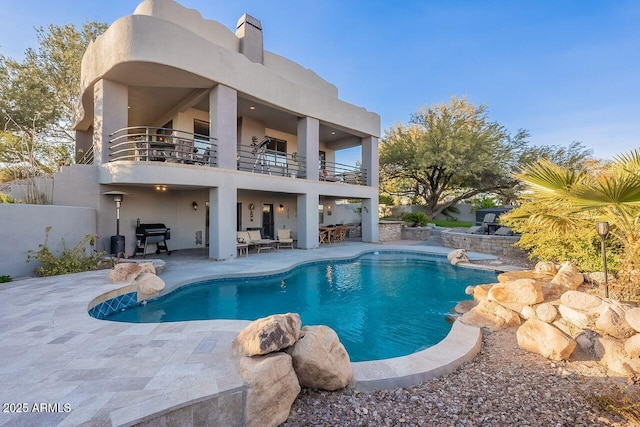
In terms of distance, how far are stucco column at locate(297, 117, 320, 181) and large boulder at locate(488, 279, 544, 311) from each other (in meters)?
8.81

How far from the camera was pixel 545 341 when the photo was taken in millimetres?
3535

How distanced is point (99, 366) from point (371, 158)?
47.8 feet

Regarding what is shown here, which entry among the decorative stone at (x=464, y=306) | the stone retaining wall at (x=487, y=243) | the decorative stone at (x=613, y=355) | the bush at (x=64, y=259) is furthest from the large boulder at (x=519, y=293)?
the bush at (x=64, y=259)

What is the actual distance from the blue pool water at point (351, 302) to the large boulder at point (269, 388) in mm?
1661

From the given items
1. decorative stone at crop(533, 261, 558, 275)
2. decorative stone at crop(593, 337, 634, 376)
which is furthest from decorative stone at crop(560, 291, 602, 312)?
decorative stone at crop(533, 261, 558, 275)

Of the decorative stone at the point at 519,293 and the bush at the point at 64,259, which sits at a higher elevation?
the bush at the point at 64,259

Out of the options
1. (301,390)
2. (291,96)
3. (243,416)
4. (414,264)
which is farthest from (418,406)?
(291,96)

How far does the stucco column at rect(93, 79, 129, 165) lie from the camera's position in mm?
8906

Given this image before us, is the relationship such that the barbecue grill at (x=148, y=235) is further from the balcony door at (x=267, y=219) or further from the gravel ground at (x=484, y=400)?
the gravel ground at (x=484, y=400)

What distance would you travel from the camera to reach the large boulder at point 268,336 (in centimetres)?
253

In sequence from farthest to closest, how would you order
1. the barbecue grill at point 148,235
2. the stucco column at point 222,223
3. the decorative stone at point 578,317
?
the barbecue grill at point 148,235 → the stucco column at point 222,223 → the decorative stone at point 578,317

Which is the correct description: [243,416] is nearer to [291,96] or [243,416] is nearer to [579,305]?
[579,305]

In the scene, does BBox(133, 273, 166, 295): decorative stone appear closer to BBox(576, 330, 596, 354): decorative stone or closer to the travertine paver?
the travertine paver

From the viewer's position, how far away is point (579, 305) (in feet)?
12.9
